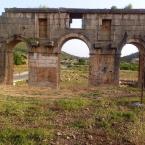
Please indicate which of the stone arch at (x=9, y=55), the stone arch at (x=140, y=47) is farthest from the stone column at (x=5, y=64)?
the stone arch at (x=140, y=47)

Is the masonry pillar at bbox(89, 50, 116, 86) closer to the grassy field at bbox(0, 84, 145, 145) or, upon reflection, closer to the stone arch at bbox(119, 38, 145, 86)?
the stone arch at bbox(119, 38, 145, 86)

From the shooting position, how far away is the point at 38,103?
15648 millimetres

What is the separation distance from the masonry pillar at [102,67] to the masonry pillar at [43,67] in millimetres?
2235

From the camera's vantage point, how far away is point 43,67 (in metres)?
26.2

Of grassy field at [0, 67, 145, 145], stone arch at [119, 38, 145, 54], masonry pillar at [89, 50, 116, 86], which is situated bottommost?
grassy field at [0, 67, 145, 145]

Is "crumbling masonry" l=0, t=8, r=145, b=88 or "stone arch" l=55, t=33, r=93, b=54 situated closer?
"crumbling masonry" l=0, t=8, r=145, b=88

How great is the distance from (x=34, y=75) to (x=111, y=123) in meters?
14.6

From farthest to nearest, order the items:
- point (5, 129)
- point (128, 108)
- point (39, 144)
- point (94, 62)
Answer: point (94, 62)
point (128, 108)
point (5, 129)
point (39, 144)

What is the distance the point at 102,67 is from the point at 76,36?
8.20 feet

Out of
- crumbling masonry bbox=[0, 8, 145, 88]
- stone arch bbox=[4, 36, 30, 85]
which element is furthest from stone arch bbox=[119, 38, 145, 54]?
stone arch bbox=[4, 36, 30, 85]

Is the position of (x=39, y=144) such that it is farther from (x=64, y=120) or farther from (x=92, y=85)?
(x=92, y=85)

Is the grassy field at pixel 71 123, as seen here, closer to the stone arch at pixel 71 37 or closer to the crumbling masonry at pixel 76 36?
the crumbling masonry at pixel 76 36

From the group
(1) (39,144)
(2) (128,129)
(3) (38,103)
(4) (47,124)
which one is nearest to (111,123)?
(2) (128,129)

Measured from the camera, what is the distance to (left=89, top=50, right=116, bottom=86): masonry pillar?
1021 inches
